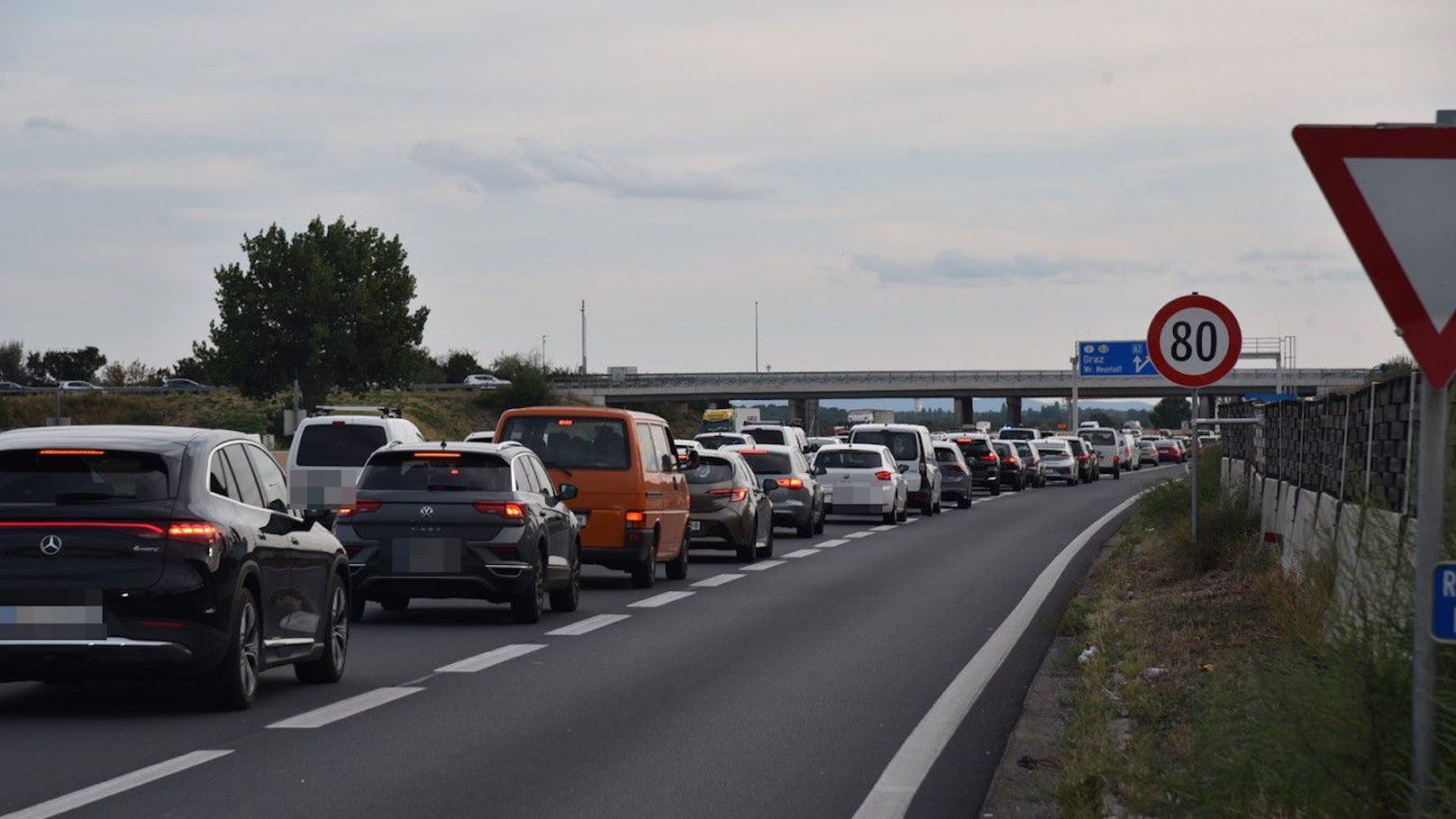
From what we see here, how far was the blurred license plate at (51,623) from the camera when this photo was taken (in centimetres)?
1061

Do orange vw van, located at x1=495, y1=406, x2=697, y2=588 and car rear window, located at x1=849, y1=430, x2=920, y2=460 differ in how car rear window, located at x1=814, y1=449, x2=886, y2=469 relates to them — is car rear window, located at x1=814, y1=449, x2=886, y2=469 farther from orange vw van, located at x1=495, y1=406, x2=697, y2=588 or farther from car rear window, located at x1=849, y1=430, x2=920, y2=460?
orange vw van, located at x1=495, y1=406, x2=697, y2=588

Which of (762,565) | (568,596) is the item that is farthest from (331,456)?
(568,596)

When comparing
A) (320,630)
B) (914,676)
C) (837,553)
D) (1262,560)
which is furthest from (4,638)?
(837,553)

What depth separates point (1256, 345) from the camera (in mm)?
75688

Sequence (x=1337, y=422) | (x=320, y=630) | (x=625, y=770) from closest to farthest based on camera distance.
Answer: (x=625, y=770), (x=320, y=630), (x=1337, y=422)

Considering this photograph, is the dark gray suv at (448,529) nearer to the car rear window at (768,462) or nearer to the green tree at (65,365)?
the car rear window at (768,462)

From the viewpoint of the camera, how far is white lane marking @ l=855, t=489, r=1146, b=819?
8.55m

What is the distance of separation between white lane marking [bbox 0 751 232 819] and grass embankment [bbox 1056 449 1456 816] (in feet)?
12.5

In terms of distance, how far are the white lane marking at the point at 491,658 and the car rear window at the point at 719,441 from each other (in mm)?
29522

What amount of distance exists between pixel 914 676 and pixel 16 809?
643 cm

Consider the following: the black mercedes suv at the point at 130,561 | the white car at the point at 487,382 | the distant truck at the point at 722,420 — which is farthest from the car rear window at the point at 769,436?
the white car at the point at 487,382

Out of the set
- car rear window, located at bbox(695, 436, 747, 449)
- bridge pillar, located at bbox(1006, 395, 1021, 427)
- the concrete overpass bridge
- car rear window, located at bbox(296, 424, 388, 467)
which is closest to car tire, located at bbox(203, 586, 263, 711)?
car rear window, located at bbox(296, 424, 388, 467)

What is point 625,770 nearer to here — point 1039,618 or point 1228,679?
point 1228,679

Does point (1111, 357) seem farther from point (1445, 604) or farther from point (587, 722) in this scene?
point (1445, 604)
